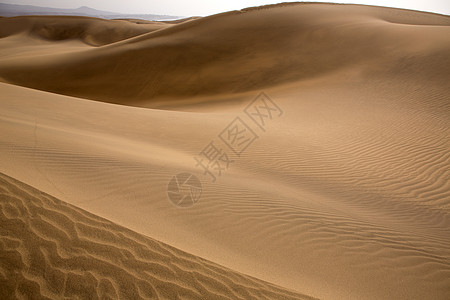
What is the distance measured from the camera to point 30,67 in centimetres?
2106

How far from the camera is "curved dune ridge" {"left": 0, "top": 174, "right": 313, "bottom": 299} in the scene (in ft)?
6.41

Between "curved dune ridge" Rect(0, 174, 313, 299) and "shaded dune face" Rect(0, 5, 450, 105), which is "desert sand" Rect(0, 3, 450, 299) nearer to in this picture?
"curved dune ridge" Rect(0, 174, 313, 299)

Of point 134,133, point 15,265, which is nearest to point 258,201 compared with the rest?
point 15,265

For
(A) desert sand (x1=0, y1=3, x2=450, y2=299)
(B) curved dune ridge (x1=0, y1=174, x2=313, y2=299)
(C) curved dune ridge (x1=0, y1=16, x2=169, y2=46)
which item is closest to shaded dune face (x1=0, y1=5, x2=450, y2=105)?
(A) desert sand (x1=0, y1=3, x2=450, y2=299)

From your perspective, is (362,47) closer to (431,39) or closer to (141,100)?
(431,39)

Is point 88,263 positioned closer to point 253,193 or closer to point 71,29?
point 253,193

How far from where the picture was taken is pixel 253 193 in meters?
4.51

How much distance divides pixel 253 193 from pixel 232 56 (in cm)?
1665

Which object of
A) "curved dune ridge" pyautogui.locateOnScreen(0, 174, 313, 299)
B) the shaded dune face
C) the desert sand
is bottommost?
"curved dune ridge" pyautogui.locateOnScreen(0, 174, 313, 299)

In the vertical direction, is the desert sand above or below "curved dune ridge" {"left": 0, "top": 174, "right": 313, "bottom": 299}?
above

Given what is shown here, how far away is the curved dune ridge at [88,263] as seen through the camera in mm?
1954

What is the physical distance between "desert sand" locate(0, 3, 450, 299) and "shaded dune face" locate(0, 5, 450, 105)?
810 millimetres

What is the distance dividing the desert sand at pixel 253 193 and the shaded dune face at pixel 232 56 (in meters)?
0.81

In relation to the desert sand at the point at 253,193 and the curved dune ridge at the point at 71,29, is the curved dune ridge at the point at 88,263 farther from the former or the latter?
the curved dune ridge at the point at 71,29
